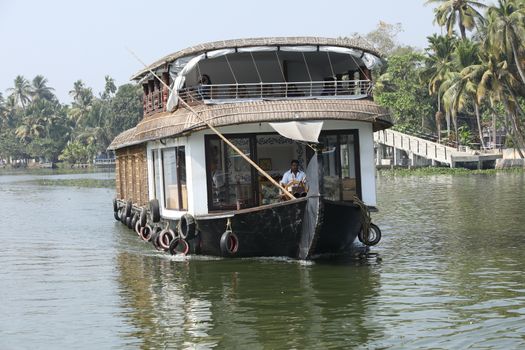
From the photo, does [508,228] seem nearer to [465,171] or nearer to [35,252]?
[35,252]

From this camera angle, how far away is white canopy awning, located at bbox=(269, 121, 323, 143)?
39.6 feet

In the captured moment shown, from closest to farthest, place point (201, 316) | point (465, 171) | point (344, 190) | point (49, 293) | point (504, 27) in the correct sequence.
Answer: point (201, 316)
point (49, 293)
point (344, 190)
point (504, 27)
point (465, 171)

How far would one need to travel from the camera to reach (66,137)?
106 meters

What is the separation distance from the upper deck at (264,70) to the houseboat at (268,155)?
0.09 ft

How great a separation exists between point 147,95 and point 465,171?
1148 inches

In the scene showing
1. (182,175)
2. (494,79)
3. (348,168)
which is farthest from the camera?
(494,79)

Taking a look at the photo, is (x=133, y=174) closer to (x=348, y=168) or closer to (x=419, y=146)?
(x=348, y=168)

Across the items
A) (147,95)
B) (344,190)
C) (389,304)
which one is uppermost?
(147,95)

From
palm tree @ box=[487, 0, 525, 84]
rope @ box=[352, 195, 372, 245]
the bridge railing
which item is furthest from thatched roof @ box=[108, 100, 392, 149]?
the bridge railing

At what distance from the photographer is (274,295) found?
10789mm

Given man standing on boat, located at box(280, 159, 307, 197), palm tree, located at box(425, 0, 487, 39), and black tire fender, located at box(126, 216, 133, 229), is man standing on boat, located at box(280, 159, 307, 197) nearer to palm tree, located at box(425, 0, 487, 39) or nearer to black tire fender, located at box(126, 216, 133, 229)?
black tire fender, located at box(126, 216, 133, 229)

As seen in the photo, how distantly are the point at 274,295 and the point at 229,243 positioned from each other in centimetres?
202

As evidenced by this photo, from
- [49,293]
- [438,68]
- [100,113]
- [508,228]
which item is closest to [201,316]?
[49,293]

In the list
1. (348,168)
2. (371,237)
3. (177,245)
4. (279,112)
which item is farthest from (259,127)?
(371,237)
